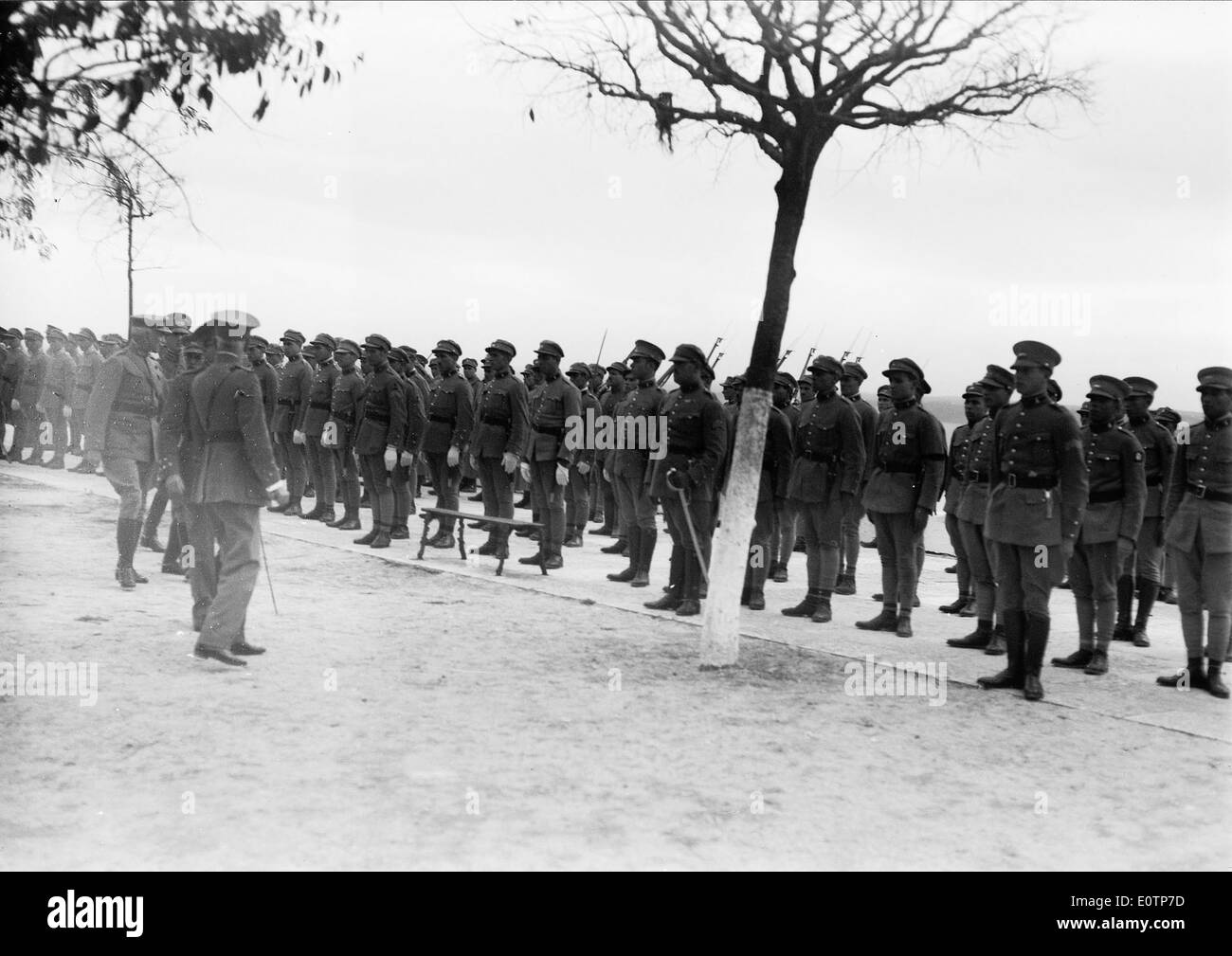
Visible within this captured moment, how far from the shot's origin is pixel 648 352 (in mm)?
11477

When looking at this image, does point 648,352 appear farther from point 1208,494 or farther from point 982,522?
point 1208,494

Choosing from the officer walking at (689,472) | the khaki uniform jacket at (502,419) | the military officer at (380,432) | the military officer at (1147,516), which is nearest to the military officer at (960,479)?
the military officer at (1147,516)

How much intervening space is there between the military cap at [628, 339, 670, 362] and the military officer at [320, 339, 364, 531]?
4.18m

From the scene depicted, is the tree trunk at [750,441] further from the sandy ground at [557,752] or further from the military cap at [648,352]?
the military cap at [648,352]

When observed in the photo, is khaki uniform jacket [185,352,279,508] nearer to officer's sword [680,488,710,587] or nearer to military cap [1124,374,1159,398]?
officer's sword [680,488,710,587]

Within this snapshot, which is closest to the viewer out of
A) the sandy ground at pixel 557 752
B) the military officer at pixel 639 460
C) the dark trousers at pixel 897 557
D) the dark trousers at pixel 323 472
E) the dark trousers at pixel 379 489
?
the sandy ground at pixel 557 752

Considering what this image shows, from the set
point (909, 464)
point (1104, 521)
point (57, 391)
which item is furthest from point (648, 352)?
point (57, 391)

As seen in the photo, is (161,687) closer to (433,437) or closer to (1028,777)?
(1028,777)

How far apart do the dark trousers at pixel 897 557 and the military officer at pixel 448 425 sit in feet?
17.9

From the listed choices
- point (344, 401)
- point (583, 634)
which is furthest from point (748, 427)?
point (344, 401)

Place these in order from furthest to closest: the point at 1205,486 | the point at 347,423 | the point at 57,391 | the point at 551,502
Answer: the point at 57,391 < the point at 347,423 < the point at 551,502 < the point at 1205,486

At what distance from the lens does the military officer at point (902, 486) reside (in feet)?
32.8

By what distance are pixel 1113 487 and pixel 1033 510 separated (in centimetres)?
160

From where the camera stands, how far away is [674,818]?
5148 millimetres
